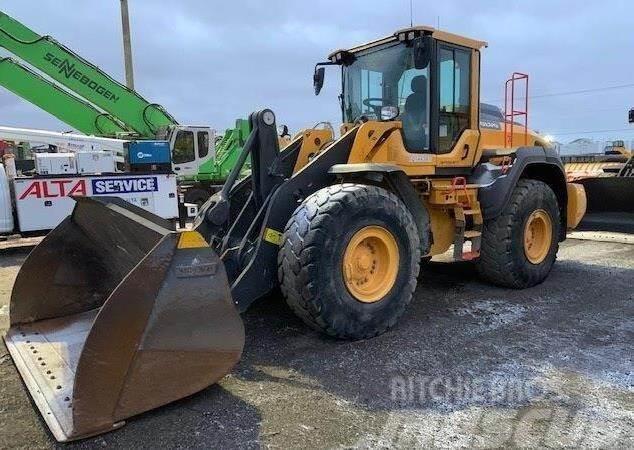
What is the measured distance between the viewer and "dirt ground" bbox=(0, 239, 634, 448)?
2.83 metres

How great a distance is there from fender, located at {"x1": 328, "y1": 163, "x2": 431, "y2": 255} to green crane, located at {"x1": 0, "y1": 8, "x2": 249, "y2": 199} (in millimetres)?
8801

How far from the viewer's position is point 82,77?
11250 mm

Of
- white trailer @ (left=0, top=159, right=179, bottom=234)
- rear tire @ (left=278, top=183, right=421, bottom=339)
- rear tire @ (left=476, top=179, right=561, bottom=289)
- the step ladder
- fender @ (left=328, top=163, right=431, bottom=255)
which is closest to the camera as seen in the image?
rear tire @ (left=278, top=183, right=421, bottom=339)

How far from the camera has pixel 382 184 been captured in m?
4.59

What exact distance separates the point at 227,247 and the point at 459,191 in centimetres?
230

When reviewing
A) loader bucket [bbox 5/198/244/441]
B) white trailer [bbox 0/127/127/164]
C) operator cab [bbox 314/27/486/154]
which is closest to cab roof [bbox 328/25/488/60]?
operator cab [bbox 314/27/486/154]

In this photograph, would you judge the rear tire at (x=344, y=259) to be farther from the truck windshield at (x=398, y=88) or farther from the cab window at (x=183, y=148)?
the cab window at (x=183, y=148)

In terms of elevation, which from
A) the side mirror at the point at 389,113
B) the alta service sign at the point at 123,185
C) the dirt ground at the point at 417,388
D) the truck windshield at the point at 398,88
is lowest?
the dirt ground at the point at 417,388

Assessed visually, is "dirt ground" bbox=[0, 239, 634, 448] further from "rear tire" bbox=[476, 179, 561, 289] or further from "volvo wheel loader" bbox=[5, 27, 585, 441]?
"rear tire" bbox=[476, 179, 561, 289]

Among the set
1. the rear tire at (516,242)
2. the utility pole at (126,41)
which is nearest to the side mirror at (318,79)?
the rear tire at (516,242)

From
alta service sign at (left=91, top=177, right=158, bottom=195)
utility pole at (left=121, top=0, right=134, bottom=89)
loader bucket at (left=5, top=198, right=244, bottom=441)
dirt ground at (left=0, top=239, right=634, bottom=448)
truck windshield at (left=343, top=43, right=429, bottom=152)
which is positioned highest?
utility pole at (left=121, top=0, right=134, bottom=89)

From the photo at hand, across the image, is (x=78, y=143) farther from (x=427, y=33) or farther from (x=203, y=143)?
(x=427, y=33)

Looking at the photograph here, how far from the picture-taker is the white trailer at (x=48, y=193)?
9.16 metres

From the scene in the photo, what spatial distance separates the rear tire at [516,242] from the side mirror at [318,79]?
7.72ft
